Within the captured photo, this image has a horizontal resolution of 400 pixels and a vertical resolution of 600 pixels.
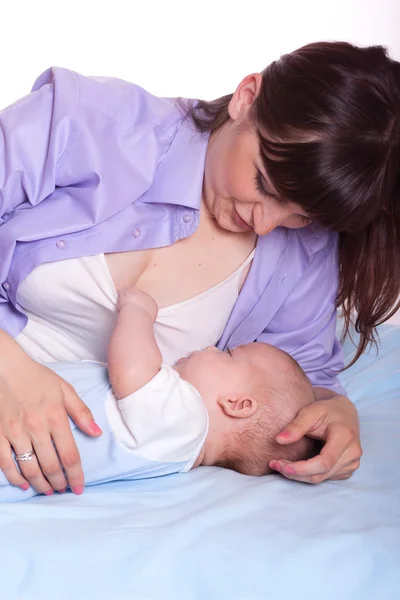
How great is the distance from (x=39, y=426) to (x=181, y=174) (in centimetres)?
72

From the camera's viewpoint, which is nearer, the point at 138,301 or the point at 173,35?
the point at 138,301

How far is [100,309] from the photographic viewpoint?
2.02 metres

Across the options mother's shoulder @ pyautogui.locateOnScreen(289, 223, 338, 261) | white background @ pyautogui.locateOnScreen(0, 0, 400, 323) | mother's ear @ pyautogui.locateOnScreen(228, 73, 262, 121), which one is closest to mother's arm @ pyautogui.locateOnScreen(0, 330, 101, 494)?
mother's ear @ pyautogui.locateOnScreen(228, 73, 262, 121)

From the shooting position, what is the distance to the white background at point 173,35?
13.9ft

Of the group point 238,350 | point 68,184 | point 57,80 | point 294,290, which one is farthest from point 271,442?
point 57,80

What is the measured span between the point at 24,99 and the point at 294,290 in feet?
2.87

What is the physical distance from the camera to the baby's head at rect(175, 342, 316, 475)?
1920mm

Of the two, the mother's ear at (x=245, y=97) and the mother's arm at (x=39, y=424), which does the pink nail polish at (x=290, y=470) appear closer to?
the mother's arm at (x=39, y=424)

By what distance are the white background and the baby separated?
257 centimetres

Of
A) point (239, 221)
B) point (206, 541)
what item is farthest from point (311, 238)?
point (206, 541)

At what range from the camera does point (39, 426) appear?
167 centimetres

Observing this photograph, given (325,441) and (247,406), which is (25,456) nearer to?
(247,406)

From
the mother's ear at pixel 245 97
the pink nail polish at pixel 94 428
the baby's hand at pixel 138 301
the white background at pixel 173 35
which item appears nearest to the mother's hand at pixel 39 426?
the pink nail polish at pixel 94 428

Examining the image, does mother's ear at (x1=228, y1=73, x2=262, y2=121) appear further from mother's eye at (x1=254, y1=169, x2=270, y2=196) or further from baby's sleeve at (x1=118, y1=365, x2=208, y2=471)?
baby's sleeve at (x1=118, y1=365, x2=208, y2=471)
